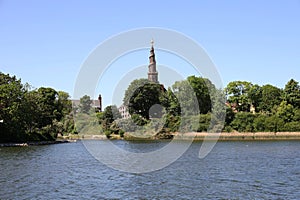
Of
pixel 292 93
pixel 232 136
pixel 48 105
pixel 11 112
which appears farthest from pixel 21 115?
pixel 292 93

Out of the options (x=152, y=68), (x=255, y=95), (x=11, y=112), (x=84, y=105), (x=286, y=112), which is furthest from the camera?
(x=84, y=105)

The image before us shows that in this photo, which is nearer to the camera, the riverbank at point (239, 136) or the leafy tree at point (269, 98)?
the riverbank at point (239, 136)

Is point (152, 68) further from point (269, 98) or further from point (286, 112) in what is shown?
point (286, 112)

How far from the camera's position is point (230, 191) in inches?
762

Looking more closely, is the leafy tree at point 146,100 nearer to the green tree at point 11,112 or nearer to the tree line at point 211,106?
the tree line at point 211,106

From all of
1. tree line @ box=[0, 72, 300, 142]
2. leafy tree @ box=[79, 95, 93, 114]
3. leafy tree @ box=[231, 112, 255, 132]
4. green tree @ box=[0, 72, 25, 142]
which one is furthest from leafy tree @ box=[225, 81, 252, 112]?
green tree @ box=[0, 72, 25, 142]

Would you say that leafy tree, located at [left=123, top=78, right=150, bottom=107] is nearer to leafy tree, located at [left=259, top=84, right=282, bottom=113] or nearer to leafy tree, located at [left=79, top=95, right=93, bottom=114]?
leafy tree, located at [left=79, top=95, right=93, bottom=114]

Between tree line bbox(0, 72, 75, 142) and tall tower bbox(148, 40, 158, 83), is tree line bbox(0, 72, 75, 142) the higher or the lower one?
the lower one

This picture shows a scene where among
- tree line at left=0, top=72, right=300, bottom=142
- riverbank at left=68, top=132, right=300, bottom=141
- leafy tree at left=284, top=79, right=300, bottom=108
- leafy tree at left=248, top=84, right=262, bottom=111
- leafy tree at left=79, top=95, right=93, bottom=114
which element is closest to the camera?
riverbank at left=68, top=132, right=300, bottom=141

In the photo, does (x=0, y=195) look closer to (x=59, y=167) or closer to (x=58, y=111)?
(x=59, y=167)

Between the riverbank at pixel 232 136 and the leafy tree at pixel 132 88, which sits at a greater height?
the leafy tree at pixel 132 88

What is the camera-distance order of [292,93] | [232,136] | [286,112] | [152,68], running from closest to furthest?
1. [232,136]
2. [286,112]
3. [292,93]
4. [152,68]

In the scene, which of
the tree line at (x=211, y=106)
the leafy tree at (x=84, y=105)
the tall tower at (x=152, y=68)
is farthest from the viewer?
the leafy tree at (x=84, y=105)

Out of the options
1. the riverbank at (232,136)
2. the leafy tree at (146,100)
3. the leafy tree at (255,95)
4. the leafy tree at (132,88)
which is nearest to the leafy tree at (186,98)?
the leafy tree at (146,100)
